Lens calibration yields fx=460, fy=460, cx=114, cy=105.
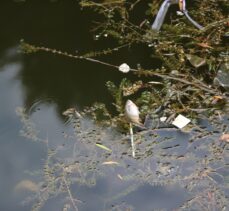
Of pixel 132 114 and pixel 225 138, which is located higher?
pixel 132 114

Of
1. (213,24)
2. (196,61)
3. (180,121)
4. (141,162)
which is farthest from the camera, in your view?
(213,24)

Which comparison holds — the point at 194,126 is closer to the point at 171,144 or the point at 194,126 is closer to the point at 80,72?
the point at 171,144

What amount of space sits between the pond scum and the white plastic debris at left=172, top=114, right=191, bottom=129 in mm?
35

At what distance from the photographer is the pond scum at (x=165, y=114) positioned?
2.32 m

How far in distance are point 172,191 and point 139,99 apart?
60cm

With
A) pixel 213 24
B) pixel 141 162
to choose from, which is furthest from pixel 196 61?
pixel 141 162

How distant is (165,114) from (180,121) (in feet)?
0.31

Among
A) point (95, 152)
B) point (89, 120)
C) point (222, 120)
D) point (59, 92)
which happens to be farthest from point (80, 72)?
point (222, 120)

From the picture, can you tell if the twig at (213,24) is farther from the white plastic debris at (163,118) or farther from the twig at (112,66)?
the white plastic debris at (163,118)

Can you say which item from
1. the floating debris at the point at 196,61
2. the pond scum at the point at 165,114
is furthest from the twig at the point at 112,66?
the floating debris at the point at 196,61

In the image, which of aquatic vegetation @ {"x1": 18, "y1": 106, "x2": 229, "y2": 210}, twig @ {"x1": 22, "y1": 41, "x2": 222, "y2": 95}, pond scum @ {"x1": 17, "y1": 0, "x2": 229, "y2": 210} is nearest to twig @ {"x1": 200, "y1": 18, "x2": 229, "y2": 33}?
pond scum @ {"x1": 17, "y1": 0, "x2": 229, "y2": 210}

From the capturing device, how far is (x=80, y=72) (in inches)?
113

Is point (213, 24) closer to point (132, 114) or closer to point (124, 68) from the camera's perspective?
point (124, 68)

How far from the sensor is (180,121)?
254cm
